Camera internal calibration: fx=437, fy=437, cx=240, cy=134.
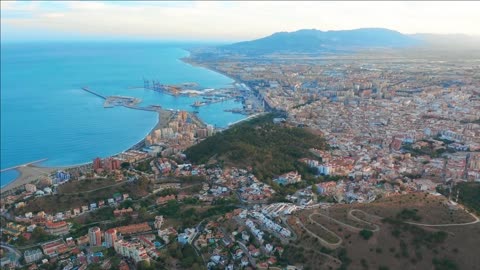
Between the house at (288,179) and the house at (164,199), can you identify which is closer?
the house at (164,199)

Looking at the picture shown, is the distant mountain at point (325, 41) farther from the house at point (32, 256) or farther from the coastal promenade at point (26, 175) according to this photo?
the house at point (32, 256)

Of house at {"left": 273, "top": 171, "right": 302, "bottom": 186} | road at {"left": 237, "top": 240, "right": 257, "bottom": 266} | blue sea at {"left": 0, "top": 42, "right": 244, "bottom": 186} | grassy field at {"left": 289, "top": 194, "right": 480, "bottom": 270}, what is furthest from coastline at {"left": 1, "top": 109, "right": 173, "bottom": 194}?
grassy field at {"left": 289, "top": 194, "right": 480, "bottom": 270}

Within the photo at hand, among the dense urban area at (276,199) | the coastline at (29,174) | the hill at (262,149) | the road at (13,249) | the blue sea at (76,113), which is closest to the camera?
the dense urban area at (276,199)

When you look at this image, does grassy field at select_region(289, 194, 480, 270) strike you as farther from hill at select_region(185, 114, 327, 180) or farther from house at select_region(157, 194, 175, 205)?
hill at select_region(185, 114, 327, 180)

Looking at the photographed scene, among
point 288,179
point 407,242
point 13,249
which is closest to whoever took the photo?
point 407,242

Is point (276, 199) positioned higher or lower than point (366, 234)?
lower

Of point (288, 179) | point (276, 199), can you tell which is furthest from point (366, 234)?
point (288, 179)

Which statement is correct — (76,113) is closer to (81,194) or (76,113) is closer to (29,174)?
(29,174)

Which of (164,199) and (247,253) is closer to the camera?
(247,253)

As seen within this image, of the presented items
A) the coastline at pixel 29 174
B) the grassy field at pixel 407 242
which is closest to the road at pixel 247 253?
the grassy field at pixel 407 242
